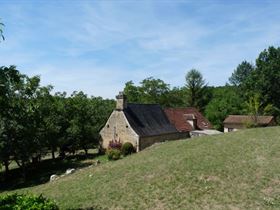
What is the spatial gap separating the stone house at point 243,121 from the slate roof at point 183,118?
6.33 metres

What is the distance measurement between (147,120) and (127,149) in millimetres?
6070

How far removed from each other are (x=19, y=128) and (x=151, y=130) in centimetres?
1570

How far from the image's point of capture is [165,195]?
53.3 feet

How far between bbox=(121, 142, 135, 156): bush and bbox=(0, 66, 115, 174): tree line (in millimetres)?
6221

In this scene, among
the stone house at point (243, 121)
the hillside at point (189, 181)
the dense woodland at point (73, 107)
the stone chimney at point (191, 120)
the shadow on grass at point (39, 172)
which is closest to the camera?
the hillside at point (189, 181)

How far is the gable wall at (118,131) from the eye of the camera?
39.8 m

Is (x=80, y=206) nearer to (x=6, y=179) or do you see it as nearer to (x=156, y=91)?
(x=6, y=179)

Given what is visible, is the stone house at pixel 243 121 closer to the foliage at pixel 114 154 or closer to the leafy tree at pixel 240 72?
the foliage at pixel 114 154

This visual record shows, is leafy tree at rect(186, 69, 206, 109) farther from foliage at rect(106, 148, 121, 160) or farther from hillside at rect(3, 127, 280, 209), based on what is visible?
hillside at rect(3, 127, 280, 209)

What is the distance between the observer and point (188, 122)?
165ft

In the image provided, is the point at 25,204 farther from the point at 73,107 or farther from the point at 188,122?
the point at 188,122

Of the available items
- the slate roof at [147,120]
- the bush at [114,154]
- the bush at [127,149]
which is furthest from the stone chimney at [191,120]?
the bush at [114,154]

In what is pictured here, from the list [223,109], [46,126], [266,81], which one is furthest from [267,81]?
[46,126]

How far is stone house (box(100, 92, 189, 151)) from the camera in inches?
1574
